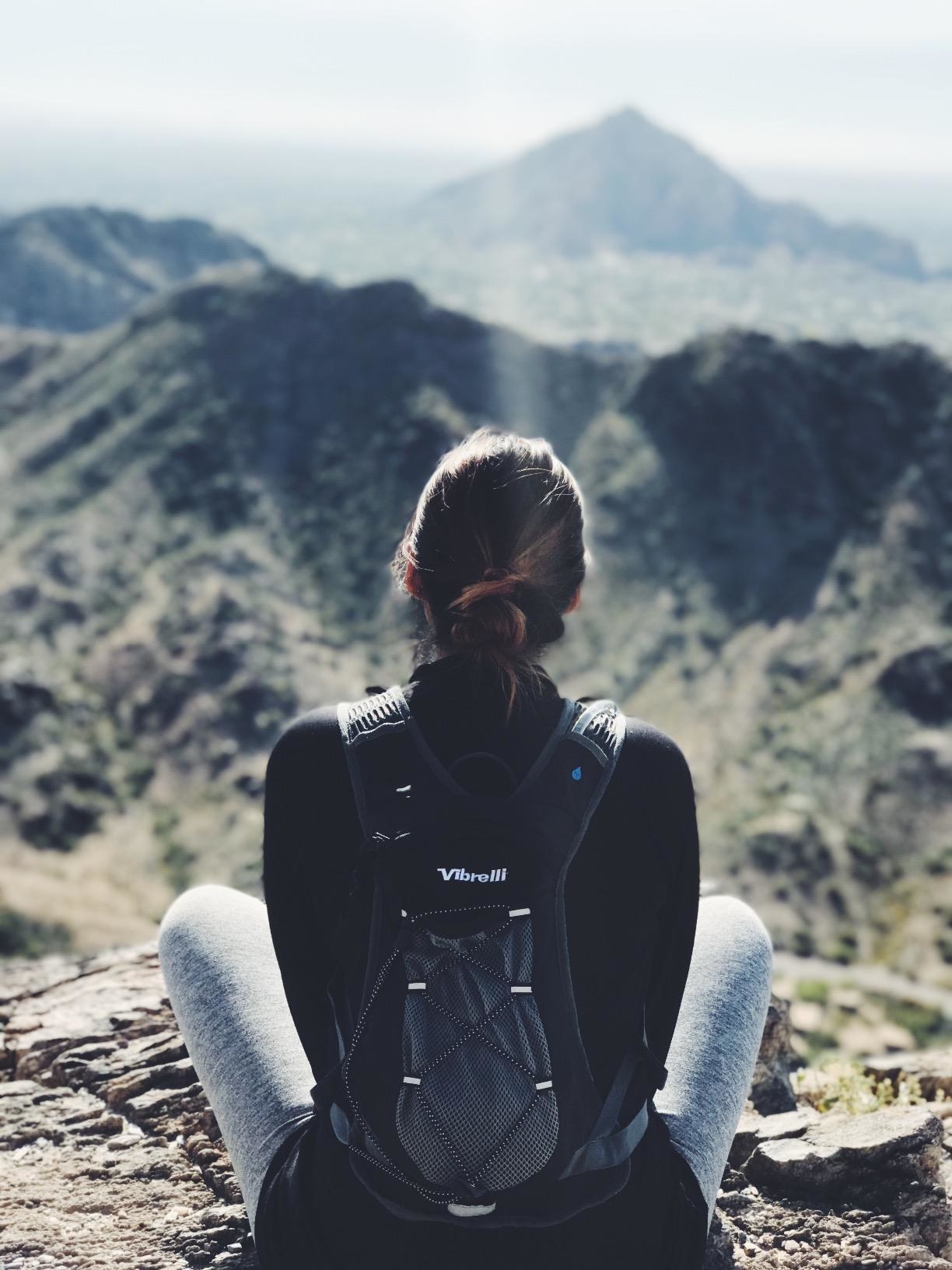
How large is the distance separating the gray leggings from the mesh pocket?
42.1 inches

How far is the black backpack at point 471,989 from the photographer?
2.95 m

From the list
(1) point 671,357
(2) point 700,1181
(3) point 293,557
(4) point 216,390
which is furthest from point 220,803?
(2) point 700,1181

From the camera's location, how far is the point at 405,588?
355cm

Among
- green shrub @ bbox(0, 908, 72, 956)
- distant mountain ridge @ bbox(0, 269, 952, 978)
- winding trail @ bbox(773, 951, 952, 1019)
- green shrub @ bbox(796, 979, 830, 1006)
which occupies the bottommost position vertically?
winding trail @ bbox(773, 951, 952, 1019)

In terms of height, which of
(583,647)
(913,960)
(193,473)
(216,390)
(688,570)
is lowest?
(913,960)

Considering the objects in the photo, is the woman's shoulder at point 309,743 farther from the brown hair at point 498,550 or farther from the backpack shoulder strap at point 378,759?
the brown hair at point 498,550

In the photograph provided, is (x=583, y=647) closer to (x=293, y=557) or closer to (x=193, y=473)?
(x=293, y=557)

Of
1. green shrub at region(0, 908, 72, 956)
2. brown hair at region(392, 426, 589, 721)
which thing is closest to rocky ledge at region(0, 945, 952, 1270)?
brown hair at region(392, 426, 589, 721)

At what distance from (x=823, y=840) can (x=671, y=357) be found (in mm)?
51412

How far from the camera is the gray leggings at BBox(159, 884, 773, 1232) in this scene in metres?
3.89

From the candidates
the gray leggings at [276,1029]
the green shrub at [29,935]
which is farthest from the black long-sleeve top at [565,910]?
the green shrub at [29,935]

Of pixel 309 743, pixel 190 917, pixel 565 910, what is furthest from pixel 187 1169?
pixel 565 910

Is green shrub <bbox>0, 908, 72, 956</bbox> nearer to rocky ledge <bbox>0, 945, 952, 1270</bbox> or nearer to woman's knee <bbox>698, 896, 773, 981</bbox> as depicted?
rocky ledge <bbox>0, 945, 952, 1270</bbox>

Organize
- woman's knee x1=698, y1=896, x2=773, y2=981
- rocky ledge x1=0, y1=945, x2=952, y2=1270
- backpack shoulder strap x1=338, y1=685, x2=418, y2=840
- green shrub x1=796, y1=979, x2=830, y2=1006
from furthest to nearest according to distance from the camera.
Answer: green shrub x1=796, y1=979, x2=830, y2=1006 → rocky ledge x1=0, y1=945, x2=952, y2=1270 → woman's knee x1=698, y1=896, x2=773, y2=981 → backpack shoulder strap x1=338, y1=685, x2=418, y2=840
